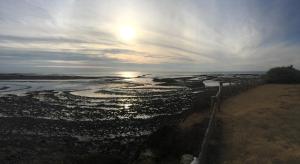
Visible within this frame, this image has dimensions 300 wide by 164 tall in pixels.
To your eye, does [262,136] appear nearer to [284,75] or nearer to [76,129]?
[76,129]

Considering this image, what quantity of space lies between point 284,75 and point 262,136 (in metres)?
26.4

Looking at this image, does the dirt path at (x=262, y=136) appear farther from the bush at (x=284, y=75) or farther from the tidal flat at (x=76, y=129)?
the bush at (x=284, y=75)

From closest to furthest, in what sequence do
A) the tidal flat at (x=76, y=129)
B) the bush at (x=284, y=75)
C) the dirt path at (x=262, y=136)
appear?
the dirt path at (x=262, y=136), the tidal flat at (x=76, y=129), the bush at (x=284, y=75)

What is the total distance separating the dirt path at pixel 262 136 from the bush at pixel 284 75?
19.9m

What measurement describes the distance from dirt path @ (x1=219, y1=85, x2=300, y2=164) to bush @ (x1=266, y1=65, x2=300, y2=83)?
19.9 m

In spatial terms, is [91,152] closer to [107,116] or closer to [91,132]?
[91,132]

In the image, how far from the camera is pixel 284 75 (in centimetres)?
3219

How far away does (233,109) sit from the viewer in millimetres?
15094

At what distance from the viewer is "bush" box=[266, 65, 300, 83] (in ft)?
105

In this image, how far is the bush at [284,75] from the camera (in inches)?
1256

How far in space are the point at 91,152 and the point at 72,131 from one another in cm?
408

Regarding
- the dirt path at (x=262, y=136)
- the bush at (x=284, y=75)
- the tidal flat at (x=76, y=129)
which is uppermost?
the bush at (x=284, y=75)

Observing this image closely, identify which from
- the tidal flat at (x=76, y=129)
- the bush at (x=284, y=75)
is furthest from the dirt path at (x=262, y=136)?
the bush at (x=284, y=75)

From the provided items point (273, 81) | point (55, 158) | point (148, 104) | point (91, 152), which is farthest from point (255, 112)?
point (273, 81)
